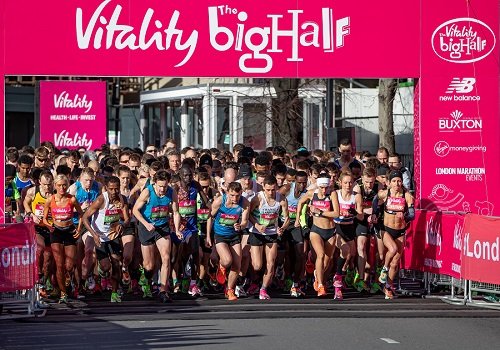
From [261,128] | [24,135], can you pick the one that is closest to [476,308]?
[261,128]

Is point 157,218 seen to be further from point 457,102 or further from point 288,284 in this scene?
point 457,102

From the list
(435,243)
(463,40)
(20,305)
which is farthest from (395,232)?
(20,305)

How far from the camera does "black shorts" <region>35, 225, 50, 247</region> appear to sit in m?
17.2

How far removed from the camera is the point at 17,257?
1523 centimetres

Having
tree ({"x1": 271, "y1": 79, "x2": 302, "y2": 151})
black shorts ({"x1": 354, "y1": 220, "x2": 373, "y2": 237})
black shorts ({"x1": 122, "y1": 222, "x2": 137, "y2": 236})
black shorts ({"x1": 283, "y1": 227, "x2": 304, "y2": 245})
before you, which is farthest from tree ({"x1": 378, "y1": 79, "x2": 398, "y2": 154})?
black shorts ({"x1": 122, "y1": 222, "x2": 137, "y2": 236})

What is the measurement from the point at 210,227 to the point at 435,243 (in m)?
3.17

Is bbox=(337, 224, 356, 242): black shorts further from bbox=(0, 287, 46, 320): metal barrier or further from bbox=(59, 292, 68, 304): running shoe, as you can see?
bbox=(0, 287, 46, 320): metal barrier

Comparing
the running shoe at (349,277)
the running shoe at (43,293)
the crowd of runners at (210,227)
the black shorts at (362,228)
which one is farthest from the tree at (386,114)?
the running shoe at (43,293)

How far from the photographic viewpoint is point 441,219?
1777 centimetres

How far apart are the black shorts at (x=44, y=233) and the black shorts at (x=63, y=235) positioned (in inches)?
6.9

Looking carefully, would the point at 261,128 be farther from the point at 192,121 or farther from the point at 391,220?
the point at 391,220

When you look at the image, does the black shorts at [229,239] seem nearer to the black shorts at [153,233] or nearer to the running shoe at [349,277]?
the black shorts at [153,233]

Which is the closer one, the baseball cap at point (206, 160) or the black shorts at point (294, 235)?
the black shorts at point (294, 235)

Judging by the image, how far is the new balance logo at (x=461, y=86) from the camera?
19.0 meters
